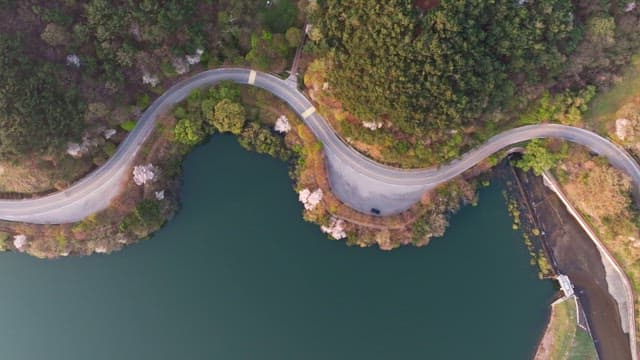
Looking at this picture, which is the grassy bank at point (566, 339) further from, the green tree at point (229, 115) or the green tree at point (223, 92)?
the green tree at point (223, 92)

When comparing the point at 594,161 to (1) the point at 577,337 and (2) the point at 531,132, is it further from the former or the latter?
(1) the point at 577,337

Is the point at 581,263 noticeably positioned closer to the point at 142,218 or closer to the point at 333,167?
the point at 333,167

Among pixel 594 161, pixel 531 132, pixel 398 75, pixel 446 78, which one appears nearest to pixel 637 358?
pixel 594 161

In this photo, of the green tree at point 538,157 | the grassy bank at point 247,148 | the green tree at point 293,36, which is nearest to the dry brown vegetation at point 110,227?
the grassy bank at point 247,148

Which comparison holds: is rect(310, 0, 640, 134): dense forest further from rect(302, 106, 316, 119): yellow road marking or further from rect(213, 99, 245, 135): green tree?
rect(213, 99, 245, 135): green tree

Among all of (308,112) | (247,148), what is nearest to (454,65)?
(308,112)

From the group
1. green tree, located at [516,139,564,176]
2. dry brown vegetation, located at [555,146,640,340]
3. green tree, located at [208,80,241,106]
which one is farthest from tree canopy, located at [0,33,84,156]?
dry brown vegetation, located at [555,146,640,340]
